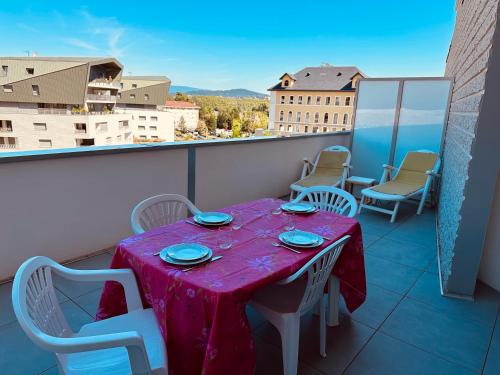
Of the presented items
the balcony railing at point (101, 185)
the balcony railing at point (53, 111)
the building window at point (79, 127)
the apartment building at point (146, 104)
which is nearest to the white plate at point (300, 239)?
the balcony railing at point (101, 185)

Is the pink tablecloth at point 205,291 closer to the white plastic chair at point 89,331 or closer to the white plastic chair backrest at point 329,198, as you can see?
the white plastic chair at point 89,331

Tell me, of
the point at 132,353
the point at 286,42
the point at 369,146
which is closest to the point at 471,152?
the point at 132,353

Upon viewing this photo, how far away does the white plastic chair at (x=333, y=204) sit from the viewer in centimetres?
208

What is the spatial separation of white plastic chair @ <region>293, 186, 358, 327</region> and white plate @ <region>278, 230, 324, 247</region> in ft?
1.42

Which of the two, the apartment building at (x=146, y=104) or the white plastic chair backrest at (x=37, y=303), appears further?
the apartment building at (x=146, y=104)

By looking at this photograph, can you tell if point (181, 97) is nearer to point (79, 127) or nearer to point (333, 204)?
point (79, 127)

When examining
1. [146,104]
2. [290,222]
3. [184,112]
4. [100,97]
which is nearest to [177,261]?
[290,222]

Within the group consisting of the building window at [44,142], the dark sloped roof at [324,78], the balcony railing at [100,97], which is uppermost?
the dark sloped roof at [324,78]

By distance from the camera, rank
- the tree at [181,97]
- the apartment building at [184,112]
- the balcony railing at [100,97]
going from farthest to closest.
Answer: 1. the tree at [181,97]
2. the balcony railing at [100,97]
3. the apartment building at [184,112]

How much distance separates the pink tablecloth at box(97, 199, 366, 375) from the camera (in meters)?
1.21

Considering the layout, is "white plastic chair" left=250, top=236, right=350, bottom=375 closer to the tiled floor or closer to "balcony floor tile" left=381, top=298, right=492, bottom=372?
the tiled floor

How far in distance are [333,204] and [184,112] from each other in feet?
75.8

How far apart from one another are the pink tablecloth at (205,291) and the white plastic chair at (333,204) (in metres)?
0.46

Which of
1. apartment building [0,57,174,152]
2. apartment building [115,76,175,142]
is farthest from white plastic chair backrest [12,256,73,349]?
apartment building [115,76,175,142]
